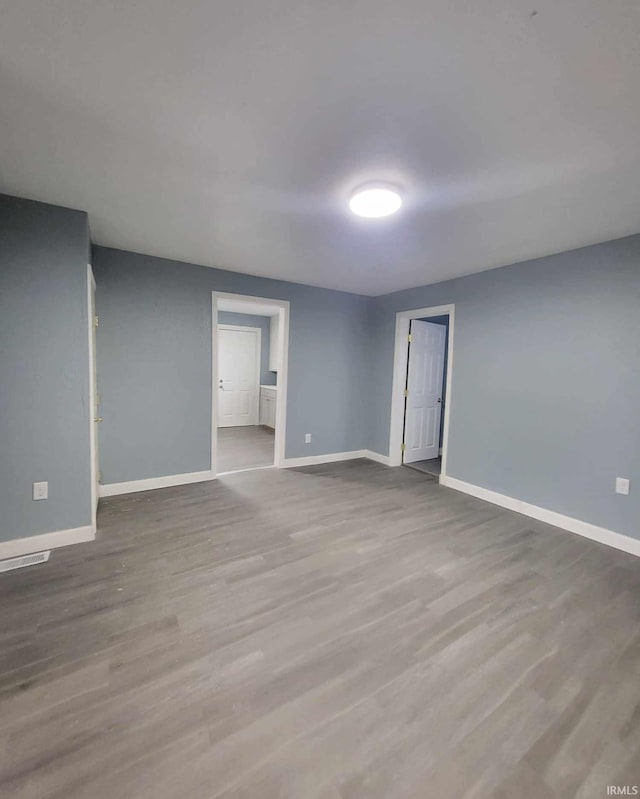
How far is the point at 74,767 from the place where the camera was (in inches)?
45.6

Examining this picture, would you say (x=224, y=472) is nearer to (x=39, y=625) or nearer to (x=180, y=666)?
(x=39, y=625)

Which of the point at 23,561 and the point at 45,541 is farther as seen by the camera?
the point at 45,541

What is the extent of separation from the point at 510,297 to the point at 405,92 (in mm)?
2586

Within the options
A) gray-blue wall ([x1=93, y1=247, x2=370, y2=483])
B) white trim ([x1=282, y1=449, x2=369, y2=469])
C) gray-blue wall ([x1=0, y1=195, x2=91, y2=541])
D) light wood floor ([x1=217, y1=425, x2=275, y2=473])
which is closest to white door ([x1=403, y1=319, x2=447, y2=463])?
A: white trim ([x1=282, y1=449, x2=369, y2=469])

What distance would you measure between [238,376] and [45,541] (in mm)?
5051

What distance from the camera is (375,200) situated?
81.4 inches

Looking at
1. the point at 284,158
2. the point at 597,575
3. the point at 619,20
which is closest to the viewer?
→ the point at 619,20

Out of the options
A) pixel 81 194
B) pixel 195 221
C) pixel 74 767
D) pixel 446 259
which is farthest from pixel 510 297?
pixel 74 767

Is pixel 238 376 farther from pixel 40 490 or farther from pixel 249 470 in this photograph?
pixel 40 490

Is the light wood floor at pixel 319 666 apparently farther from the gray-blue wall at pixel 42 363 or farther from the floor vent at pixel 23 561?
the gray-blue wall at pixel 42 363

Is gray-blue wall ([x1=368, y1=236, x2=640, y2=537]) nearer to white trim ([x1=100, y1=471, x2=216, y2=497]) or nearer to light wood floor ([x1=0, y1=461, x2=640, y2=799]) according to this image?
light wood floor ([x1=0, y1=461, x2=640, y2=799])

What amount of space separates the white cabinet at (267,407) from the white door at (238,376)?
152mm

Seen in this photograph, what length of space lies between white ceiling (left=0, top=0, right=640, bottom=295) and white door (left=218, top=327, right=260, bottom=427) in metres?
4.54

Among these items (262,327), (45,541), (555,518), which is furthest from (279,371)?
(555,518)
